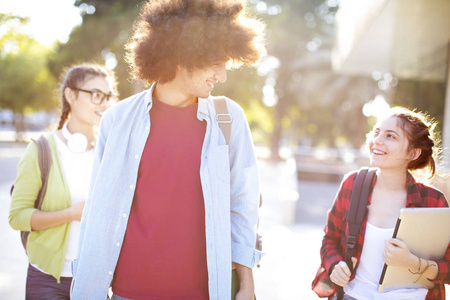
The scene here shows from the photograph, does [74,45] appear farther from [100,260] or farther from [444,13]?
[100,260]

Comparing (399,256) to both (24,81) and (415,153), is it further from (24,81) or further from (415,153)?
(24,81)

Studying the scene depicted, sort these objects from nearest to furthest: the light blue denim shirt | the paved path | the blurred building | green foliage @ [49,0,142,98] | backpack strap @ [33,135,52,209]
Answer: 1. the light blue denim shirt
2. backpack strap @ [33,135,52,209]
3. the paved path
4. the blurred building
5. green foliage @ [49,0,142,98]

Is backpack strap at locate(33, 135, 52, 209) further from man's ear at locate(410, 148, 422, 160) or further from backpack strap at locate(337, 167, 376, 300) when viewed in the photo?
man's ear at locate(410, 148, 422, 160)

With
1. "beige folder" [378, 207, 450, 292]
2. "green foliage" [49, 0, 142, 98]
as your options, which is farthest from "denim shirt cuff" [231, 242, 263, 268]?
"green foliage" [49, 0, 142, 98]

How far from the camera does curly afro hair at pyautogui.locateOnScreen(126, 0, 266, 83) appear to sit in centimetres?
213

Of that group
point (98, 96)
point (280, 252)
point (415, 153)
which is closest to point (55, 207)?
point (98, 96)

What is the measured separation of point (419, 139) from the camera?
2623 mm

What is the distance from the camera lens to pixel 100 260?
6.88 ft

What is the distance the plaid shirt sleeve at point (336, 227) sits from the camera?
2627 millimetres

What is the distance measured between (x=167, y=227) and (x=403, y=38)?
8.92m

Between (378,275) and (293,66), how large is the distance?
A: 28.4 meters

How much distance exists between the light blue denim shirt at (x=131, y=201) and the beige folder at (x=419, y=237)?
0.79 m

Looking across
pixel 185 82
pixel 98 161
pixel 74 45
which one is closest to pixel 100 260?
pixel 98 161

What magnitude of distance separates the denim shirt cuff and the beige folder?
2.54 ft
